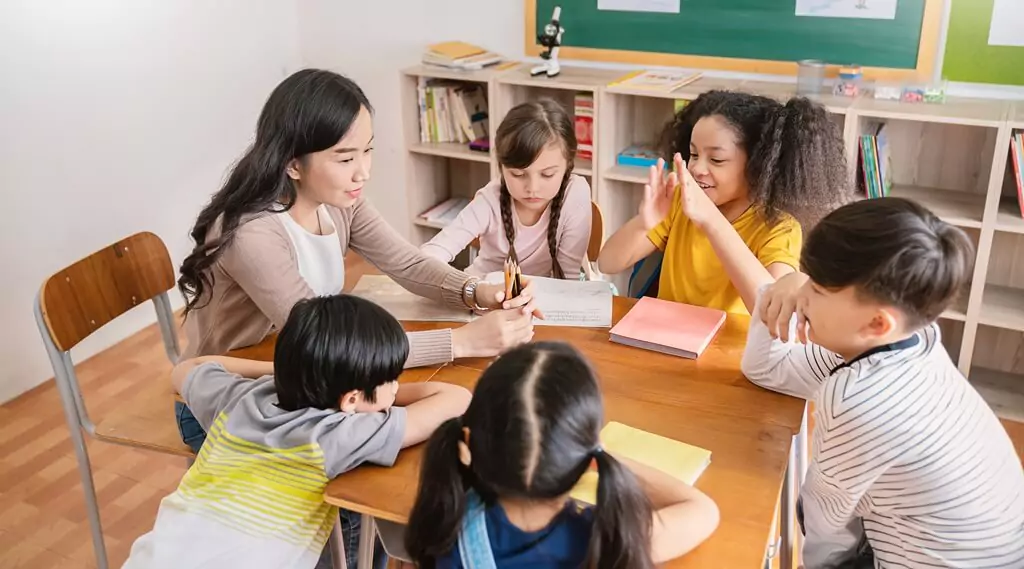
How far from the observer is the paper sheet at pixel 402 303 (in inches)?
74.0

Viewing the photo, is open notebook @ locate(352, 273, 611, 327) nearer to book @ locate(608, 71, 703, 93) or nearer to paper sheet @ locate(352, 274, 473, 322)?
paper sheet @ locate(352, 274, 473, 322)

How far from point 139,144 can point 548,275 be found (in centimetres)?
188

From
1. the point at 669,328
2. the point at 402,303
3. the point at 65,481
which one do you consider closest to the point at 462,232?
the point at 402,303

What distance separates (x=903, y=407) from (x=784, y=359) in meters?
0.29

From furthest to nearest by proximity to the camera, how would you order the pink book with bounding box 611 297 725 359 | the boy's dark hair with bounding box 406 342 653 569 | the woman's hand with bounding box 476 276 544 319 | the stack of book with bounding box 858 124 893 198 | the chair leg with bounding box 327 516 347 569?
the stack of book with bounding box 858 124 893 198 < the woman's hand with bounding box 476 276 544 319 < the pink book with bounding box 611 297 725 359 < the chair leg with bounding box 327 516 347 569 < the boy's dark hair with bounding box 406 342 653 569

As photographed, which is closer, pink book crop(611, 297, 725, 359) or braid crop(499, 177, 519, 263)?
pink book crop(611, 297, 725, 359)

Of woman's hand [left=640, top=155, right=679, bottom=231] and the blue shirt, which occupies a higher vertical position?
woman's hand [left=640, top=155, right=679, bottom=231]

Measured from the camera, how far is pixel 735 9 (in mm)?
3094

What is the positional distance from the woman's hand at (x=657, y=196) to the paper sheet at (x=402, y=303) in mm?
439

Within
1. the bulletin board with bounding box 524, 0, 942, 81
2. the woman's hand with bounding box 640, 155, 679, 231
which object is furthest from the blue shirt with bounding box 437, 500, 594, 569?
the bulletin board with bounding box 524, 0, 942, 81

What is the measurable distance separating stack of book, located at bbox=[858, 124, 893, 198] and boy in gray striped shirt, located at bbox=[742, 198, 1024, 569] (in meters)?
1.66

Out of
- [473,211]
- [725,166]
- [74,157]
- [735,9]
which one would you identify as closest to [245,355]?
[473,211]

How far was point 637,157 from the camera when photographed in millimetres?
3236

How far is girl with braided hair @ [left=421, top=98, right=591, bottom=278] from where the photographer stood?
2.19m
